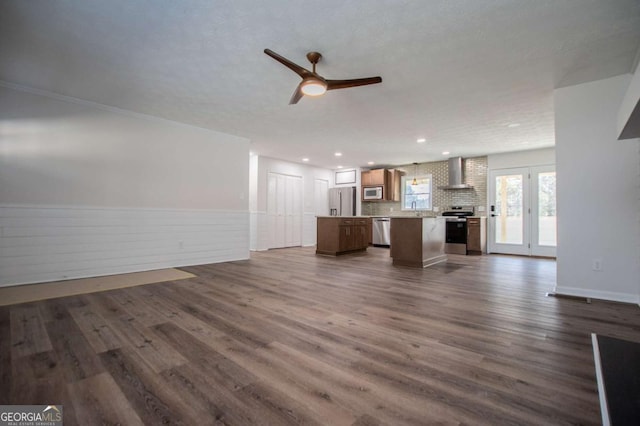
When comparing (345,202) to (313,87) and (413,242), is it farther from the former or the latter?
(313,87)

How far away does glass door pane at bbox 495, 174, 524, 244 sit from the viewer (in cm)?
676

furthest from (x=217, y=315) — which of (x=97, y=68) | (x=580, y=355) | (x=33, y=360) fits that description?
(x=97, y=68)

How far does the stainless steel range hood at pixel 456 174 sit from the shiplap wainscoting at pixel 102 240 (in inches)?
225

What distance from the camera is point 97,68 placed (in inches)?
123

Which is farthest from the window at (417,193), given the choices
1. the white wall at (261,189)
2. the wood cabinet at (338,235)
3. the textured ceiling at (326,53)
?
the textured ceiling at (326,53)

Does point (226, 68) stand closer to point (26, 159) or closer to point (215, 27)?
point (215, 27)

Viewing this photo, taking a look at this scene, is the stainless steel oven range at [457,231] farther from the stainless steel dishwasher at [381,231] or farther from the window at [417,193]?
the stainless steel dishwasher at [381,231]

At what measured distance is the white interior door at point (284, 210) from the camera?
7898mm

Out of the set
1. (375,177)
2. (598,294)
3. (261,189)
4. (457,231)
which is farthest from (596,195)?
(261,189)

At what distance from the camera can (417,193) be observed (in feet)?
28.1

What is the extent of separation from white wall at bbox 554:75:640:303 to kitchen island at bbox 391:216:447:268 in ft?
6.70

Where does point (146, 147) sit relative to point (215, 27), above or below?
below

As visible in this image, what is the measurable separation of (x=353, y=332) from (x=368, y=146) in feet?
16.2

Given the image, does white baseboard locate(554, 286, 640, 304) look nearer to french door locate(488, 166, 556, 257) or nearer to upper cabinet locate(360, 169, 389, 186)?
french door locate(488, 166, 556, 257)
